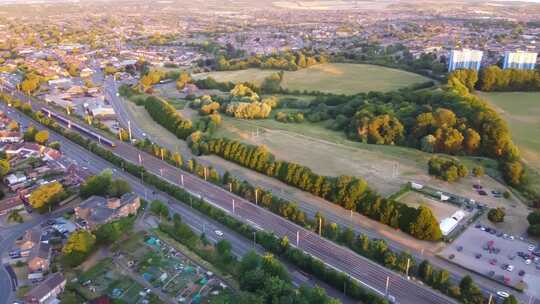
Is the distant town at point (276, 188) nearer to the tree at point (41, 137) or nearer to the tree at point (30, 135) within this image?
the tree at point (30, 135)

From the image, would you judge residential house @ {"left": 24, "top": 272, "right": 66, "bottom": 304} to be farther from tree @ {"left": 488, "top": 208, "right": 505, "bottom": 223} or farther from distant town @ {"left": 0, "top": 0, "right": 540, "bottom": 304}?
tree @ {"left": 488, "top": 208, "right": 505, "bottom": 223}

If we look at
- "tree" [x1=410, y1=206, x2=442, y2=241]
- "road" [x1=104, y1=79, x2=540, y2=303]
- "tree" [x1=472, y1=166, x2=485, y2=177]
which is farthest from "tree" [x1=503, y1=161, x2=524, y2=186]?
"road" [x1=104, y1=79, x2=540, y2=303]

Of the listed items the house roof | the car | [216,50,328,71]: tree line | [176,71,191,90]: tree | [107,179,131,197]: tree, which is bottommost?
the car

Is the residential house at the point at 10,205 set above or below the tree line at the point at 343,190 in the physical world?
below

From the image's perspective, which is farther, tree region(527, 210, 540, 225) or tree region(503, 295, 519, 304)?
tree region(527, 210, 540, 225)

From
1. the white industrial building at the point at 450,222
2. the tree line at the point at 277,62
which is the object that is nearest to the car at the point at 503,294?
the white industrial building at the point at 450,222

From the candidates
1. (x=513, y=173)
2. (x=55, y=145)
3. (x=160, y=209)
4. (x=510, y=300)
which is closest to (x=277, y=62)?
(x=55, y=145)
